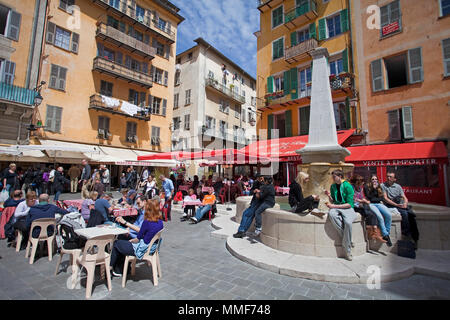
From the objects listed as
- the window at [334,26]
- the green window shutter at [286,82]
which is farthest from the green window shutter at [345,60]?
the green window shutter at [286,82]

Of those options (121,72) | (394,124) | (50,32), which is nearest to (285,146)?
(394,124)

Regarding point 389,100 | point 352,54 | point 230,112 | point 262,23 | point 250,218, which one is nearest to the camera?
point 250,218

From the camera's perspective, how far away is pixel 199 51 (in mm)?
26250

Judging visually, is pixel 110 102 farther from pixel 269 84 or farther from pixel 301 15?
pixel 301 15

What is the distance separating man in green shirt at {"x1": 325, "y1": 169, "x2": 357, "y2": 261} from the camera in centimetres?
418

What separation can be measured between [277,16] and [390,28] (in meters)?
8.52

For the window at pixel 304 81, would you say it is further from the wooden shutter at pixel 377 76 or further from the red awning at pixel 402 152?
the red awning at pixel 402 152

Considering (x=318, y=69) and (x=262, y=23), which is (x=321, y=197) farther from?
(x=262, y=23)

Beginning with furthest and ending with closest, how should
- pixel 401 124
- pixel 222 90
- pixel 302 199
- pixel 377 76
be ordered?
1. pixel 222 90
2. pixel 377 76
3. pixel 401 124
4. pixel 302 199

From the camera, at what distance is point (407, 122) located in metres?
11.5

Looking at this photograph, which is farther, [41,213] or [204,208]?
[204,208]

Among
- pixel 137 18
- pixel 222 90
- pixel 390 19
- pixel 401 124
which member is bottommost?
pixel 401 124
